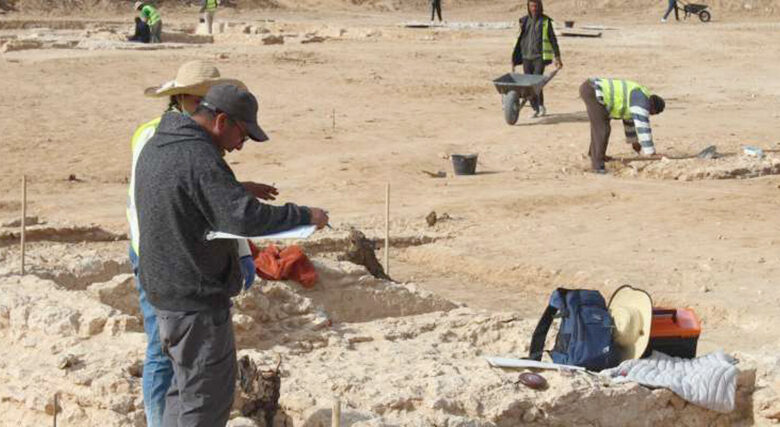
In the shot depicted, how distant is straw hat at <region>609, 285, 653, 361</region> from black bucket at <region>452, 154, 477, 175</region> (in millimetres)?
7121

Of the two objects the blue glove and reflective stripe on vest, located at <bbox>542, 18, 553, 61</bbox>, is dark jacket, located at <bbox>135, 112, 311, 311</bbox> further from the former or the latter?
reflective stripe on vest, located at <bbox>542, 18, 553, 61</bbox>

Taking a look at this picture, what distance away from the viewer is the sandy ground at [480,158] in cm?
1044

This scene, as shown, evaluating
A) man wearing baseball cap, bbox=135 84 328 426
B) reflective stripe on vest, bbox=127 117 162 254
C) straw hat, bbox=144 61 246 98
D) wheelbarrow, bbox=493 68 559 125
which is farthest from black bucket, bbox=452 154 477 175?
man wearing baseball cap, bbox=135 84 328 426

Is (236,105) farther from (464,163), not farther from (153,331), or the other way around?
(464,163)

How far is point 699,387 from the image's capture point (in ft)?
22.0

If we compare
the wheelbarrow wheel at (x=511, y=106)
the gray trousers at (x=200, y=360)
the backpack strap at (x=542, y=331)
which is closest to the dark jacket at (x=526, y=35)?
the wheelbarrow wheel at (x=511, y=106)

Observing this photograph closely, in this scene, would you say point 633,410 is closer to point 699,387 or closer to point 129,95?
point 699,387

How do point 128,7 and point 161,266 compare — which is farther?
point 128,7

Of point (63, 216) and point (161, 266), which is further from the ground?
point (161, 266)

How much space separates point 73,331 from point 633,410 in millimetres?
2786

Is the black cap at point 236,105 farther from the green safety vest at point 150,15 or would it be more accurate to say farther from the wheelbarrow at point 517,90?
the green safety vest at point 150,15

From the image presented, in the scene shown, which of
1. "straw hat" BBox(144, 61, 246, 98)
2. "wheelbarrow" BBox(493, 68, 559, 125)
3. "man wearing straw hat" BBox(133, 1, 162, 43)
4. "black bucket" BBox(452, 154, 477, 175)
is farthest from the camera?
"man wearing straw hat" BBox(133, 1, 162, 43)

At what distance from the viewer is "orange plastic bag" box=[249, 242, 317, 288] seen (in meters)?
8.02

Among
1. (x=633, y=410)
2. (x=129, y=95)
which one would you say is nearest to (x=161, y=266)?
(x=633, y=410)
